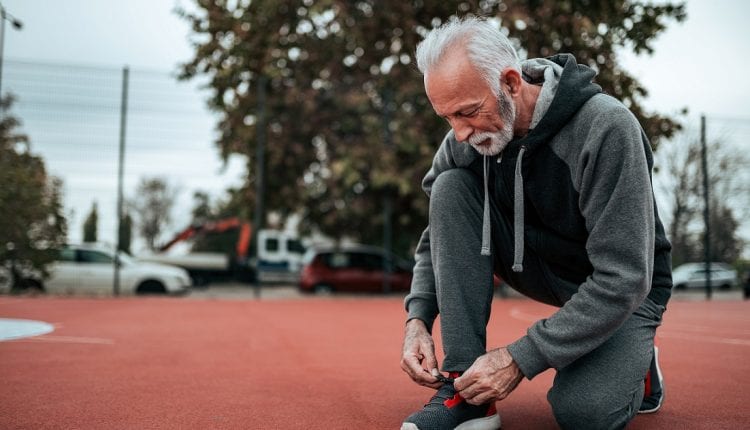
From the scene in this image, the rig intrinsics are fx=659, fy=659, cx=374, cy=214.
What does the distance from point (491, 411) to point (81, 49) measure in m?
7.85

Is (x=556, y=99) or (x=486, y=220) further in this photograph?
(x=486, y=220)

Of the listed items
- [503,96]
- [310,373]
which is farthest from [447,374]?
[310,373]

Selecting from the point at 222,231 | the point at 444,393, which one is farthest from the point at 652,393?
the point at 222,231

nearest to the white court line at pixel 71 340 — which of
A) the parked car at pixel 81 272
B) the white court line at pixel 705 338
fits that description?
the white court line at pixel 705 338

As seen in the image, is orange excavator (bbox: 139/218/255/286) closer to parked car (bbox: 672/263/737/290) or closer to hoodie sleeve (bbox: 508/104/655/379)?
parked car (bbox: 672/263/737/290)

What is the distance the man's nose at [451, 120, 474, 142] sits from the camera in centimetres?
162

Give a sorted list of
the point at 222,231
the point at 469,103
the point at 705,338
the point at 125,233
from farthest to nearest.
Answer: the point at 222,231 → the point at 125,233 → the point at 705,338 → the point at 469,103

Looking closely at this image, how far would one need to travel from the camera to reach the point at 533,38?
26.6 feet

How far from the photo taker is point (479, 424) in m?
1.64

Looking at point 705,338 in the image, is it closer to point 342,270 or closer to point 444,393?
point 444,393

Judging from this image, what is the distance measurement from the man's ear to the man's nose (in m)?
0.13

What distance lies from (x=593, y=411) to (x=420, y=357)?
0.44m

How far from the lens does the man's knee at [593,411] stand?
1547 mm

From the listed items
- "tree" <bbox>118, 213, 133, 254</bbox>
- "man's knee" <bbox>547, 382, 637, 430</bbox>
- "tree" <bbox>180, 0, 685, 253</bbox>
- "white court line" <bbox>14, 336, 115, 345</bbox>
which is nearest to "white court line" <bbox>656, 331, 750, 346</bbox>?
"man's knee" <bbox>547, 382, 637, 430</bbox>
